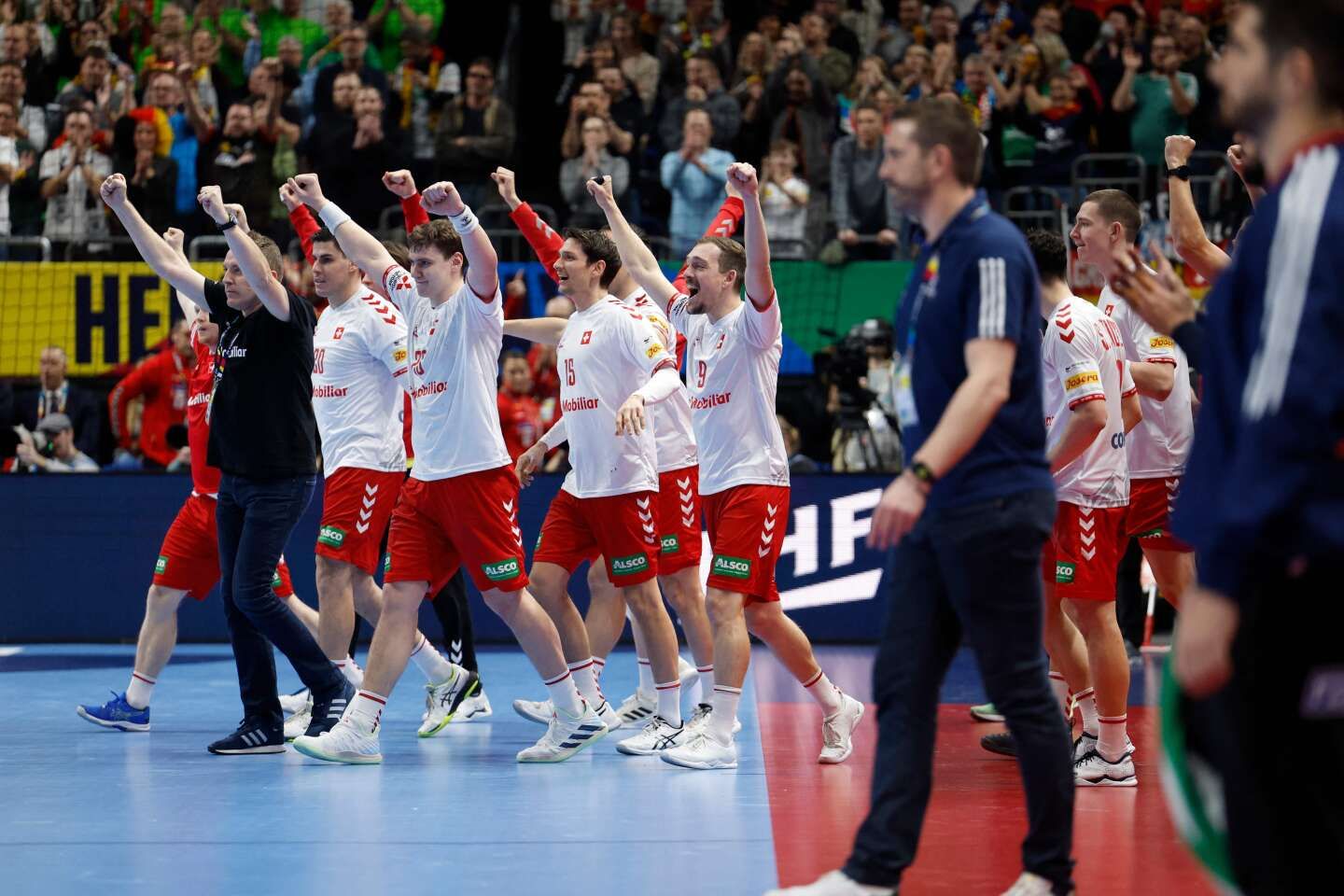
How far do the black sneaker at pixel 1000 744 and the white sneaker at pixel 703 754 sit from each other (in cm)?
131

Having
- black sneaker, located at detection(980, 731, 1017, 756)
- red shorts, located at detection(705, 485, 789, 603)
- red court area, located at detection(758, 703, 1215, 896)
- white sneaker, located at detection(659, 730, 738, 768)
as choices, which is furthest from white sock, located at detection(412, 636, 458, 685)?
black sneaker, located at detection(980, 731, 1017, 756)

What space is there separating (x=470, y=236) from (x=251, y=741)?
2.70 metres

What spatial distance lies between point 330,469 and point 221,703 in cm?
187

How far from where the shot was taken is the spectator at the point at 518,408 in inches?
509

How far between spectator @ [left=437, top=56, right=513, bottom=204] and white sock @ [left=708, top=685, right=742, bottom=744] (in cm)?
865

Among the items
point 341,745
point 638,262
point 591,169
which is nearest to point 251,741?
point 341,745

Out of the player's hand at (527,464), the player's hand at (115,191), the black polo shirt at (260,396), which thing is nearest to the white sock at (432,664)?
the player's hand at (527,464)

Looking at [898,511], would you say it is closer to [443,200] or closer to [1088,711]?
[443,200]

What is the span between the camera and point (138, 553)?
1243 cm

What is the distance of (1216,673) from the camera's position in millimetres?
3154

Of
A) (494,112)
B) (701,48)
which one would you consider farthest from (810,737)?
(701,48)

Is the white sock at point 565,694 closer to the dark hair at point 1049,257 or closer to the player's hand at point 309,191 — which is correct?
the player's hand at point 309,191

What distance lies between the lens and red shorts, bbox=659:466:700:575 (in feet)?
27.0

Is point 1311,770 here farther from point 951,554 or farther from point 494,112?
point 494,112
